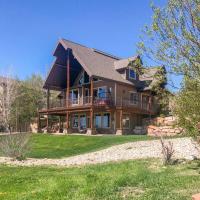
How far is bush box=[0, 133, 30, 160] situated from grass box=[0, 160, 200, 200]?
16.0ft

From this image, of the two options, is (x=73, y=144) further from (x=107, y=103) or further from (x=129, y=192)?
(x=129, y=192)

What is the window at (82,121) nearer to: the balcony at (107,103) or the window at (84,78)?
the balcony at (107,103)

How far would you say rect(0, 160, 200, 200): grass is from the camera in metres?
8.70

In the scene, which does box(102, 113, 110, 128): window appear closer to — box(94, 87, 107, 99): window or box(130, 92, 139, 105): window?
box(94, 87, 107, 99): window

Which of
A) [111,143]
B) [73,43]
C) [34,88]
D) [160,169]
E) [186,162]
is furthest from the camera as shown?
[34,88]

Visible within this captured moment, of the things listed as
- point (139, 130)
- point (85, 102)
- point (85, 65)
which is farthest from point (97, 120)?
point (85, 65)

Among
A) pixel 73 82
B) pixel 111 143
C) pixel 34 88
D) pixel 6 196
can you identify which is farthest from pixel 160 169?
pixel 34 88

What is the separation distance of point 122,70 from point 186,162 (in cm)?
2787

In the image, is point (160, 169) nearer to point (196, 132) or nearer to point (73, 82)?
point (196, 132)

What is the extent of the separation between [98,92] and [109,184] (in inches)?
1236

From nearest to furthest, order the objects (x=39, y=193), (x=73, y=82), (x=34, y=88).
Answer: (x=39, y=193), (x=73, y=82), (x=34, y=88)

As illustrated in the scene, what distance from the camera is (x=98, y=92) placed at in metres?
41.1

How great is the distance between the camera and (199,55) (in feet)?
29.4

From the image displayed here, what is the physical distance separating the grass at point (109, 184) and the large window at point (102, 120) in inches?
1051
